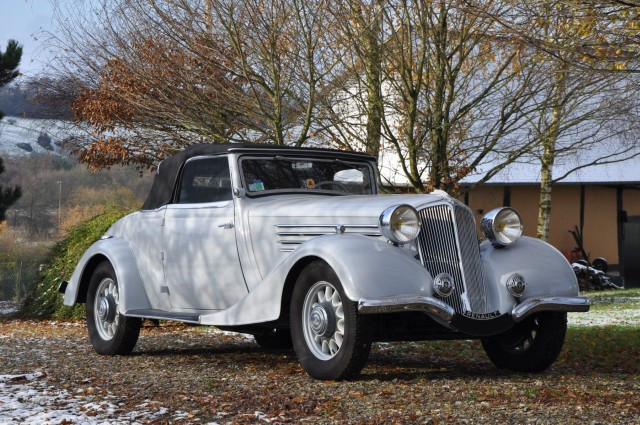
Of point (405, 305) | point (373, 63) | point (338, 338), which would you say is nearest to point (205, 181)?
point (338, 338)

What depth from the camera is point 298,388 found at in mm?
6332

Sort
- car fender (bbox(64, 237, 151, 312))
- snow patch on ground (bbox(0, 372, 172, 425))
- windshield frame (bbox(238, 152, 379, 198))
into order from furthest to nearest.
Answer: car fender (bbox(64, 237, 151, 312)) → windshield frame (bbox(238, 152, 379, 198)) → snow patch on ground (bbox(0, 372, 172, 425))

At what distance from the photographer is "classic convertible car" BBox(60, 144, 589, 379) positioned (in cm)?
648

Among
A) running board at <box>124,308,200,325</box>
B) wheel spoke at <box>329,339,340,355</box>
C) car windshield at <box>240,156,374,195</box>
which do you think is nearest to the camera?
wheel spoke at <box>329,339,340,355</box>

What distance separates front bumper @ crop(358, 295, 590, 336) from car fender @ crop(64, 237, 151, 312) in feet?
10.2

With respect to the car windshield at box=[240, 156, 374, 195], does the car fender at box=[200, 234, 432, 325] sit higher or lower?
lower

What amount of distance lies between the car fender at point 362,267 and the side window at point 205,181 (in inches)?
51.8

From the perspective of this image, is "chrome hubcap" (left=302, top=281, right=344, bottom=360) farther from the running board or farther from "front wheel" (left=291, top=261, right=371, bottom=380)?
the running board

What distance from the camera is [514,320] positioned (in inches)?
269

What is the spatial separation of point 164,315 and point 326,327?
6.95ft

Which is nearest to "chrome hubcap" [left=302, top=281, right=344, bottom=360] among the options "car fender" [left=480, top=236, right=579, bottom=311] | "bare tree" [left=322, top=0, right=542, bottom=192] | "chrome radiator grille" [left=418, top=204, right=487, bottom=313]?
"chrome radiator grille" [left=418, top=204, right=487, bottom=313]

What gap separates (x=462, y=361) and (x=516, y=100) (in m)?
5.22

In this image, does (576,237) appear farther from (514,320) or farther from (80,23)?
(514,320)

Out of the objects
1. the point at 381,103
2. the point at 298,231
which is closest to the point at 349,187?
the point at 298,231
